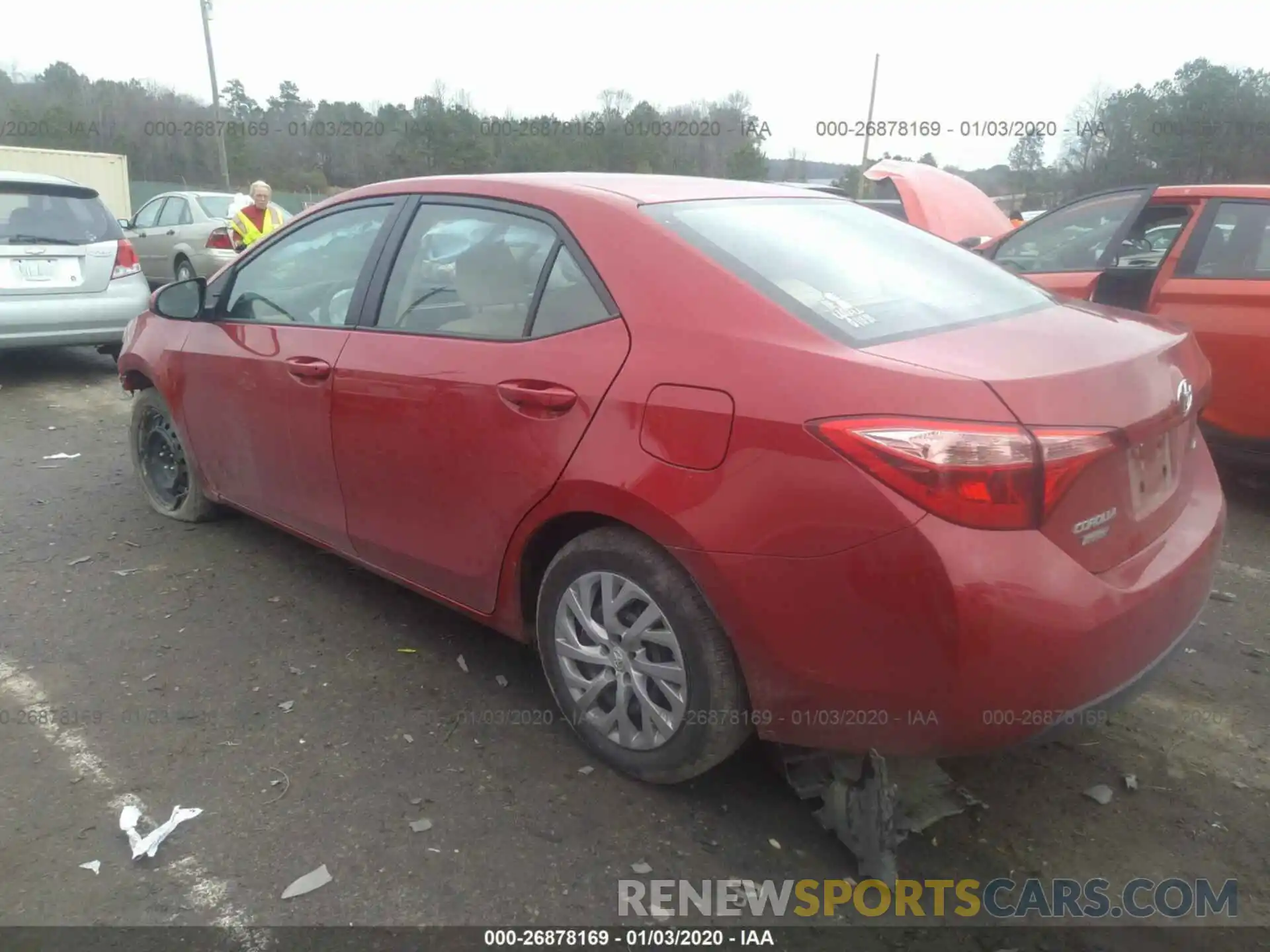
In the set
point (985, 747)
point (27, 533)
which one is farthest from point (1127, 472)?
point (27, 533)

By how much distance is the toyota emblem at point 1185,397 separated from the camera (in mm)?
2365

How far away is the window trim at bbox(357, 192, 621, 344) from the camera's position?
2584 mm

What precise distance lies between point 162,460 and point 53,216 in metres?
3.88

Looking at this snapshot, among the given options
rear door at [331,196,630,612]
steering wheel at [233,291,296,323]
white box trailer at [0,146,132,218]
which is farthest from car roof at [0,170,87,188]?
white box trailer at [0,146,132,218]

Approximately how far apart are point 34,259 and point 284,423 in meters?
4.99

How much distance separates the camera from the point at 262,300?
3.67 meters

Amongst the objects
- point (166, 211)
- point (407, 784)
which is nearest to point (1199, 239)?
point (407, 784)

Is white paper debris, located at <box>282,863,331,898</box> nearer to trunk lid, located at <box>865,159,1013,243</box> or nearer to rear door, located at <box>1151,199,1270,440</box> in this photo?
rear door, located at <box>1151,199,1270,440</box>

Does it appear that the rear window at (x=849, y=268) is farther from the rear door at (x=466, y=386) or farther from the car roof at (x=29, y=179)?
the car roof at (x=29, y=179)

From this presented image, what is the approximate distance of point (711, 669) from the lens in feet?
7.57

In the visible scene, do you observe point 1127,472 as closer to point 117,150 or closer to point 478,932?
point 478,932

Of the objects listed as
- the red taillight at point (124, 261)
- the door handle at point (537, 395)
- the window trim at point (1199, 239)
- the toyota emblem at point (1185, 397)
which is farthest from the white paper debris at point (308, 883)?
the red taillight at point (124, 261)

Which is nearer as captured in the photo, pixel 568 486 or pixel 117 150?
pixel 568 486

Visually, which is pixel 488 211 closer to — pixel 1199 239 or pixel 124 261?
pixel 1199 239
